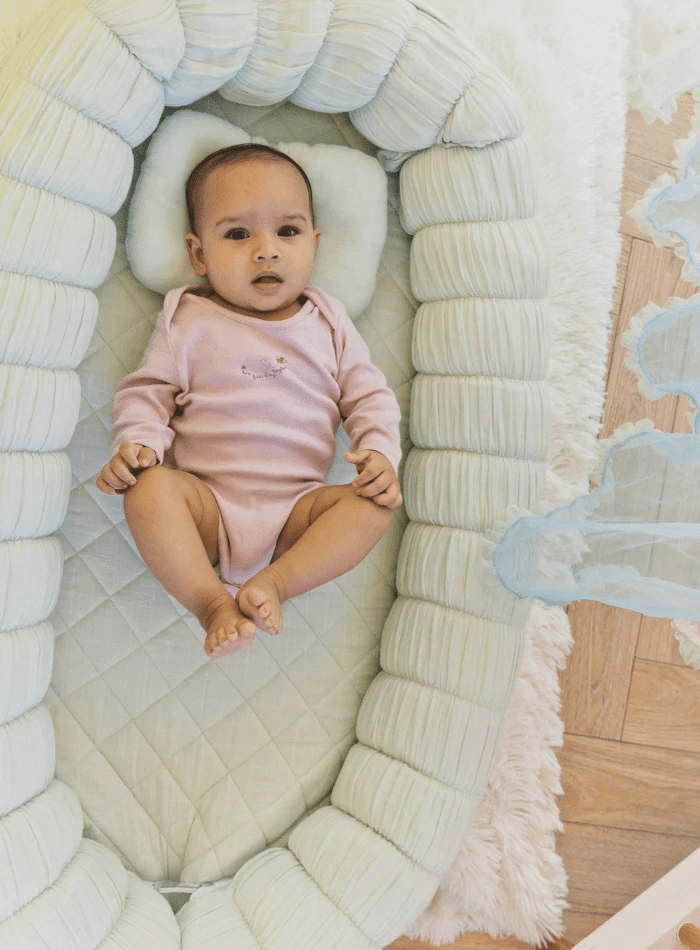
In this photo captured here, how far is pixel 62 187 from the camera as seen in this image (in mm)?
985

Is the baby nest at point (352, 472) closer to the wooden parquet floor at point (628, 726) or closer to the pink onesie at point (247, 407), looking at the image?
the pink onesie at point (247, 407)

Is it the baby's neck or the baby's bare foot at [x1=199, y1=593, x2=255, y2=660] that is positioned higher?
the baby's neck

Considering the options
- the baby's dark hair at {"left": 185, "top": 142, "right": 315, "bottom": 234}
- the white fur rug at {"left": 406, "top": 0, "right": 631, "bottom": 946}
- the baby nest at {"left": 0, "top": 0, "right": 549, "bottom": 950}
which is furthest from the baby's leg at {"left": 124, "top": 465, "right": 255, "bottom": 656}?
the white fur rug at {"left": 406, "top": 0, "right": 631, "bottom": 946}

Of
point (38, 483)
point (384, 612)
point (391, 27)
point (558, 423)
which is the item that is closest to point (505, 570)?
point (384, 612)

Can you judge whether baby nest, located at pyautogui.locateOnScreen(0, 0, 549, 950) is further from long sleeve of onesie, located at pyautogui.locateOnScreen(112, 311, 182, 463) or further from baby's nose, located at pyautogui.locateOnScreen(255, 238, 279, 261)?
baby's nose, located at pyautogui.locateOnScreen(255, 238, 279, 261)

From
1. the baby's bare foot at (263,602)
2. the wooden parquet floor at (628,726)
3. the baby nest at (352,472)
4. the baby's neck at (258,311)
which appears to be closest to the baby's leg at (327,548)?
the baby's bare foot at (263,602)

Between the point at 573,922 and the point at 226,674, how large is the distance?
664mm

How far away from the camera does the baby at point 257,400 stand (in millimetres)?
1021

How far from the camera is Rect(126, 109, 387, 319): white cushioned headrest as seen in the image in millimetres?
1105

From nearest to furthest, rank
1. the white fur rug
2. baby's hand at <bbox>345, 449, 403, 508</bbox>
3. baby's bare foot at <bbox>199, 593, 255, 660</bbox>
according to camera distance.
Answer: baby's bare foot at <bbox>199, 593, 255, 660</bbox>
baby's hand at <bbox>345, 449, 403, 508</bbox>
the white fur rug

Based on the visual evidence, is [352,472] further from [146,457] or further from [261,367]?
[146,457]

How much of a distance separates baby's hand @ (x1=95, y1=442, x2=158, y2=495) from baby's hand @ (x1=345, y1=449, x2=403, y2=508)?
9.7 inches

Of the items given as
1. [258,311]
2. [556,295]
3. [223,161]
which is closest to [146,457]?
[258,311]

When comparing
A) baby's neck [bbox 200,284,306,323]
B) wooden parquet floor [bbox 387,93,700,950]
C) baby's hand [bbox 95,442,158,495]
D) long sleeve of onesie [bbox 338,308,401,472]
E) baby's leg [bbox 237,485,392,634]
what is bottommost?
wooden parquet floor [bbox 387,93,700,950]
